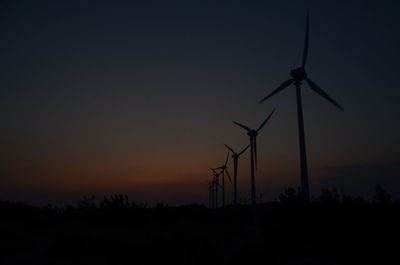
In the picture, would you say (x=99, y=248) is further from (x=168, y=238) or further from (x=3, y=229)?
(x=3, y=229)

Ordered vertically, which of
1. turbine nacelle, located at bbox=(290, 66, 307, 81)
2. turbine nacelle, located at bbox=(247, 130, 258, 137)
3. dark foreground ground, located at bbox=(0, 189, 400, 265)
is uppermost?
turbine nacelle, located at bbox=(290, 66, 307, 81)

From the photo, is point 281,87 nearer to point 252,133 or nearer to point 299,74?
point 299,74

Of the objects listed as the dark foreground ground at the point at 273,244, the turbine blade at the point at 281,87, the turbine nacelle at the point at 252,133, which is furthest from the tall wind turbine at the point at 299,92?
the turbine nacelle at the point at 252,133

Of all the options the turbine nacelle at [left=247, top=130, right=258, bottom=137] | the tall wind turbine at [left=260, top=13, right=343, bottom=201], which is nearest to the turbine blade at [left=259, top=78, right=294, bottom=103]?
the tall wind turbine at [left=260, top=13, right=343, bottom=201]

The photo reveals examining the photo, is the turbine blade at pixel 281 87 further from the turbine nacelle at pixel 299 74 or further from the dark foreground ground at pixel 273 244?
the dark foreground ground at pixel 273 244

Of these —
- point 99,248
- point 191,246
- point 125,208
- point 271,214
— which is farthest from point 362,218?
point 125,208

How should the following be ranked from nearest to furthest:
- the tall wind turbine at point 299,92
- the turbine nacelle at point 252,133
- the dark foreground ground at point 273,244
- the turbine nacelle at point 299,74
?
the dark foreground ground at point 273,244, the tall wind turbine at point 299,92, the turbine nacelle at point 299,74, the turbine nacelle at point 252,133

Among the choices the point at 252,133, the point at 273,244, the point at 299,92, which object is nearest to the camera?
the point at 273,244

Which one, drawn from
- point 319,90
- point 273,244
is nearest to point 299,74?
point 319,90

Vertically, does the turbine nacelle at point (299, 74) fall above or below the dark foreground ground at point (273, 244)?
above

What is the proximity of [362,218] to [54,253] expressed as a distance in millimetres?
15095

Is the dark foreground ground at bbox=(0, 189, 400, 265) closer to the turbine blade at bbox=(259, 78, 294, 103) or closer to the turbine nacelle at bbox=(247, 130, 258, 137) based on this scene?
the turbine blade at bbox=(259, 78, 294, 103)

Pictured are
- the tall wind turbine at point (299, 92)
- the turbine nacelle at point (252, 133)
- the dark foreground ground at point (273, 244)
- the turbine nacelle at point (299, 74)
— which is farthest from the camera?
the turbine nacelle at point (252, 133)

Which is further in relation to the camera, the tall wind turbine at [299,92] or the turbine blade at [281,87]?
the turbine blade at [281,87]
